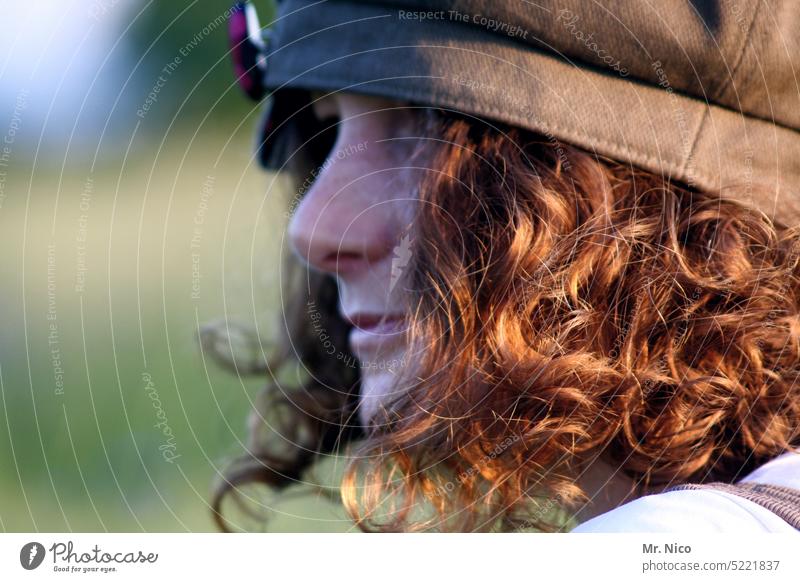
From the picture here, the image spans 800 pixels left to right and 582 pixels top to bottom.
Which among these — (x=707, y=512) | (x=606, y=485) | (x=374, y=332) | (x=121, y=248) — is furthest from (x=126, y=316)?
(x=707, y=512)

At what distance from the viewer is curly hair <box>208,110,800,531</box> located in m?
0.45

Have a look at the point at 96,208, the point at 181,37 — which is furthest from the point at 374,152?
the point at 181,37

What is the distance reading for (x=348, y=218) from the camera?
54 cm

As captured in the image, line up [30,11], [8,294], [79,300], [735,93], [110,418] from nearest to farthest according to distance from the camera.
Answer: [735,93]
[30,11]
[8,294]
[79,300]
[110,418]

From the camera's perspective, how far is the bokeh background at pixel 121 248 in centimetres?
67

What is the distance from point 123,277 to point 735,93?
852mm

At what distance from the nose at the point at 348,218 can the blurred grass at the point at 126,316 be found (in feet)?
0.69

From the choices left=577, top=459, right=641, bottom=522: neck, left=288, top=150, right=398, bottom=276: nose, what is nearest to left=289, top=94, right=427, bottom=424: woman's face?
left=288, top=150, right=398, bottom=276: nose

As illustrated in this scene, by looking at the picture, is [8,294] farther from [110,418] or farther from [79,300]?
[110,418]

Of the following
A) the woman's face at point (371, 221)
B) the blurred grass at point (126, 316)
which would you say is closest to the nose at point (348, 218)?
the woman's face at point (371, 221)

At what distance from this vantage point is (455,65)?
1.50 feet

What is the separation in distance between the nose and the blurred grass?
210mm

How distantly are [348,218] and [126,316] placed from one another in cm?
86

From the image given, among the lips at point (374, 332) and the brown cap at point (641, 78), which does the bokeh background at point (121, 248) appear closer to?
the lips at point (374, 332)
